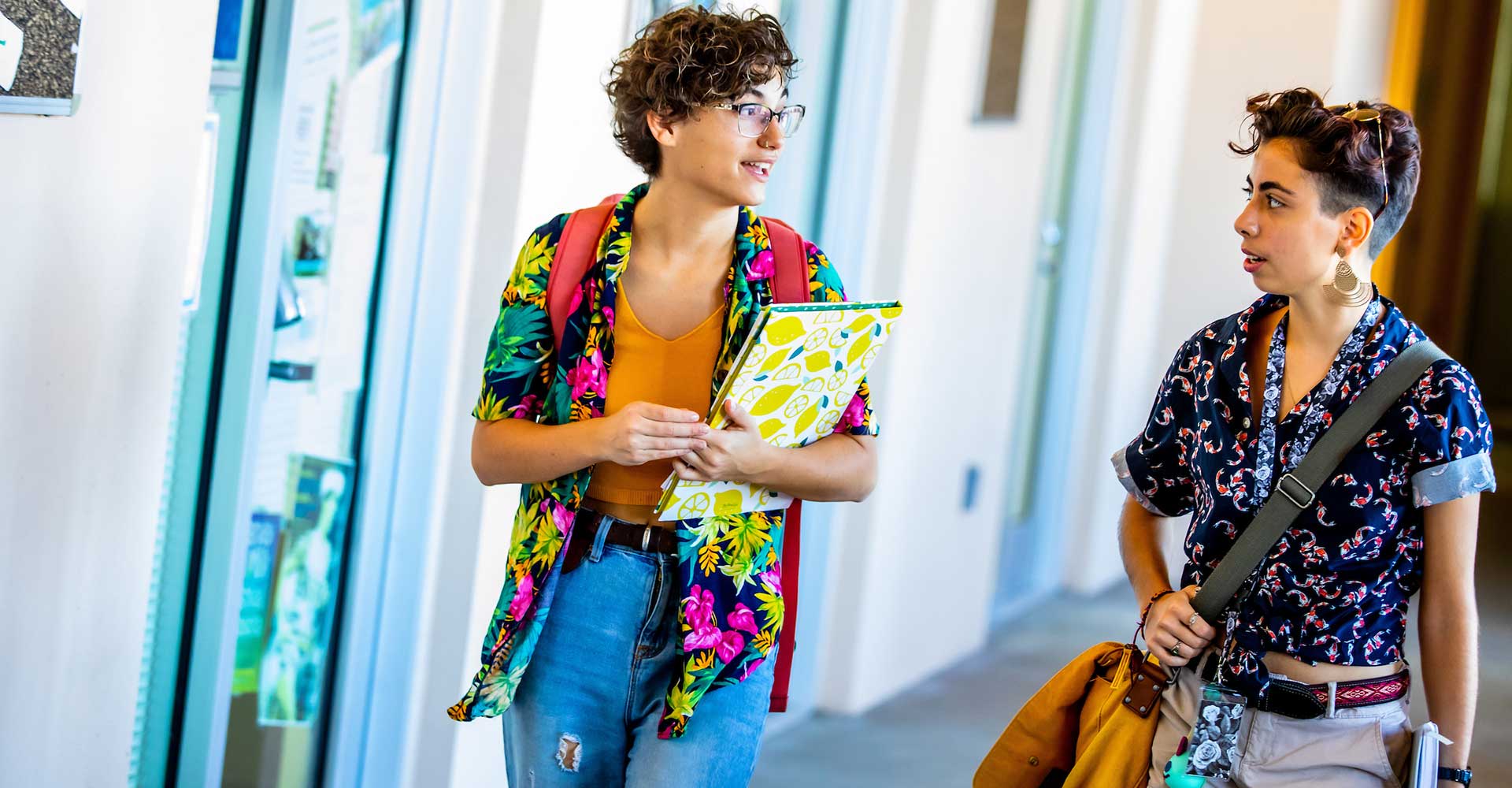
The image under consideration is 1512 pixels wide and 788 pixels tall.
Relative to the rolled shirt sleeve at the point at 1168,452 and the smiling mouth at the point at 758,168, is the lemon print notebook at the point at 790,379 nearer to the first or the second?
the smiling mouth at the point at 758,168

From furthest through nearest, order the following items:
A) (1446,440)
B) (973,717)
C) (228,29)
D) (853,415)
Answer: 1. (973,717)
2. (228,29)
3. (853,415)
4. (1446,440)

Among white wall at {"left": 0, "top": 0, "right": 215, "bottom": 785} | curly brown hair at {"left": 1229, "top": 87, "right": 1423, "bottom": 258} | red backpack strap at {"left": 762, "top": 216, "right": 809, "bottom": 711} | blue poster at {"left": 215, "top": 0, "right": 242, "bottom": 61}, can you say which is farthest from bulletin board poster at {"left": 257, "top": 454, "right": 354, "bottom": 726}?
curly brown hair at {"left": 1229, "top": 87, "right": 1423, "bottom": 258}

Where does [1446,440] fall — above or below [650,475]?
above

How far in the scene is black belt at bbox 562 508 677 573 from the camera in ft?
5.96

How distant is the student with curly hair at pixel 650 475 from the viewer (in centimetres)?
181

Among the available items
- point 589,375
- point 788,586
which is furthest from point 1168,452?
point 589,375

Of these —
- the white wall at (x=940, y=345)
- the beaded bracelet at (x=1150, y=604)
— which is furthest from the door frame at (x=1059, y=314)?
the beaded bracelet at (x=1150, y=604)

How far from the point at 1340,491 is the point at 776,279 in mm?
702

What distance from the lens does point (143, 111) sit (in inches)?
77.0

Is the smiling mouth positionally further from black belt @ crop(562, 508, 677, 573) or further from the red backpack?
black belt @ crop(562, 508, 677, 573)

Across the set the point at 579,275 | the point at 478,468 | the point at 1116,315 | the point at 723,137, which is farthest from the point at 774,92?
the point at 1116,315

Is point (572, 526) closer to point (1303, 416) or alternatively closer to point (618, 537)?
point (618, 537)

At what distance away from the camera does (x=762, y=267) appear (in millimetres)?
1872

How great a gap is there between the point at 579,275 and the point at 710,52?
305 millimetres
